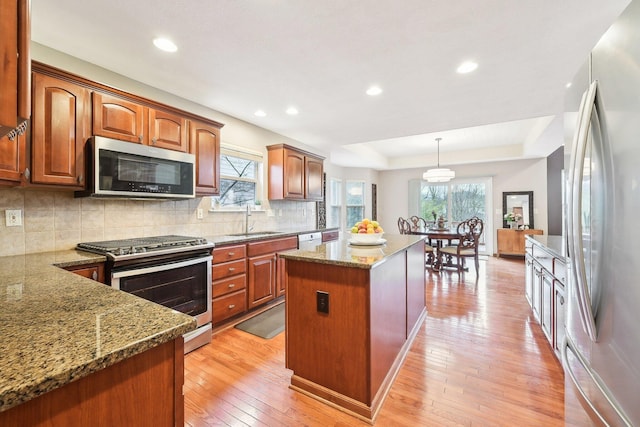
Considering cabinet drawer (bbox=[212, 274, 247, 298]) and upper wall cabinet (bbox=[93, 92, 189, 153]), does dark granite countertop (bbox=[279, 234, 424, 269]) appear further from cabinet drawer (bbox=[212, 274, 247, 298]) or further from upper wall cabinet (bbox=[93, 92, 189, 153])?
upper wall cabinet (bbox=[93, 92, 189, 153])

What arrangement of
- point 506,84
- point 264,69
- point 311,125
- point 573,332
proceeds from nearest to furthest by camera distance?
point 573,332 → point 264,69 → point 506,84 → point 311,125

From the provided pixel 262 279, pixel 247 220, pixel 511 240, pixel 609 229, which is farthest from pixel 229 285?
pixel 511 240

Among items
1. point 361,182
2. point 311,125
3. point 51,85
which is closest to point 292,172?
point 311,125

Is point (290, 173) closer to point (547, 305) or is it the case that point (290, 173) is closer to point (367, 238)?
point (367, 238)

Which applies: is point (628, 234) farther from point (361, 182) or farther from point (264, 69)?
point (361, 182)

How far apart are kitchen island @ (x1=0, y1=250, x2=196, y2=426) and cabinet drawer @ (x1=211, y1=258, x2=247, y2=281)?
5.72ft

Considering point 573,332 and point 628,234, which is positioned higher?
point 628,234

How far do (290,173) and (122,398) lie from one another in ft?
12.0

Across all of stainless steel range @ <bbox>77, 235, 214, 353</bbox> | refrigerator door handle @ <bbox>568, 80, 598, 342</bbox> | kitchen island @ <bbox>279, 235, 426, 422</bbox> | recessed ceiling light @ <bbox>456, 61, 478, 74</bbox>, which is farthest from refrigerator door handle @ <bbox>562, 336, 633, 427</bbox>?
stainless steel range @ <bbox>77, 235, 214, 353</bbox>

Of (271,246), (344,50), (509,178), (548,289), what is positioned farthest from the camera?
(509,178)

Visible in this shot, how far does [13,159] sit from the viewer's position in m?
1.81

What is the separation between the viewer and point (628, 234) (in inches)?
31.5

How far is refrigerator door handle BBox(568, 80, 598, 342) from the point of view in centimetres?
93

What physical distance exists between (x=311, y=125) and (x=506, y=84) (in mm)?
2337
